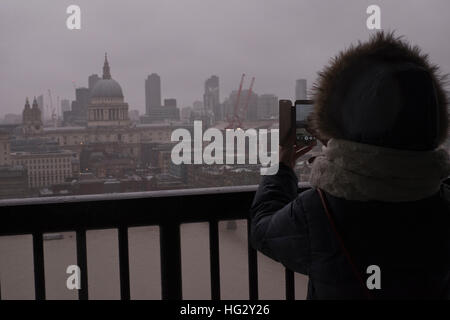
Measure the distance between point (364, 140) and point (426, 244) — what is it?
263 millimetres

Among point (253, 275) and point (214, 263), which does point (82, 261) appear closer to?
point (214, 263)

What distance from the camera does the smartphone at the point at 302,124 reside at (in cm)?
126

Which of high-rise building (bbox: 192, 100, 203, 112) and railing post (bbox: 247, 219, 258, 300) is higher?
high-rise building (bbox: 192, 100, 203, 112)

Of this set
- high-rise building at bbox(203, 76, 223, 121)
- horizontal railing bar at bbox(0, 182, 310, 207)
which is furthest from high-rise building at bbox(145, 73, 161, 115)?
horizontal railing bar at bbox(0, 182, 310, 207)

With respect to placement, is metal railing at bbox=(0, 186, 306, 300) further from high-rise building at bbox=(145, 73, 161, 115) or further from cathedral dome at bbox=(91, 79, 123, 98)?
cathedral dome at bbox=(91, 79, 123, 98)

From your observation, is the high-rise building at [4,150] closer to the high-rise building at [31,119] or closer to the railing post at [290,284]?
the high-rise building at [31,119]

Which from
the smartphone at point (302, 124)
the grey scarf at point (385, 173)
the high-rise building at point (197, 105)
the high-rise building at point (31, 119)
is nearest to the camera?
the grey scarf at point (385, 173)

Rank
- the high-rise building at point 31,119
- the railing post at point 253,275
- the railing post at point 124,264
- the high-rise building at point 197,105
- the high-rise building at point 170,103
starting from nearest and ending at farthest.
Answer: the railing post at point 124,264 → the railing post at point 253,275 → the high-rise building at point 31,119 → the high-rise building at point 197,105 → the high-rise building at point 170,103

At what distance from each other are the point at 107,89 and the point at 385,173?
8.46ft

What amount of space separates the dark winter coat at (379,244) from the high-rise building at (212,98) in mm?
1817

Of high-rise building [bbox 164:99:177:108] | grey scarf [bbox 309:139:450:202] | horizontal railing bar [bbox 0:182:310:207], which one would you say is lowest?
horizontal railing bar [bbox 0:182:310:207]

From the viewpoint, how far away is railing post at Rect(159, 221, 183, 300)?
1.58 metres

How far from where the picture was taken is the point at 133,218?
1519 mm

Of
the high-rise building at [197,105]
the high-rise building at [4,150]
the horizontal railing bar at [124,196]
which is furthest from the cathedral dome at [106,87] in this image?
the horizontal railing bar at [124,196]
